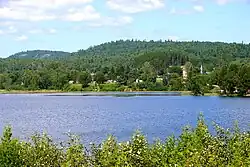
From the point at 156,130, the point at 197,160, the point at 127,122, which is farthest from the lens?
the point at 127,122

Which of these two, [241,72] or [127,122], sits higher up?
[241,72]

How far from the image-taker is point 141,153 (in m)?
22.8

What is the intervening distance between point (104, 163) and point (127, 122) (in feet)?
183

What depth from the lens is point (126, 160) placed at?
21.4 meters

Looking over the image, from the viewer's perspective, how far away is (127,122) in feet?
260

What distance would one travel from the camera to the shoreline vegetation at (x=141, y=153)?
2203 centimetres

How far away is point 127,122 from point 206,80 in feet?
369

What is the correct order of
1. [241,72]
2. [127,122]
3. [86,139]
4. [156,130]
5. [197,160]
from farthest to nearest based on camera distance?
[241,72]
[127,122]
[156,130]
[86,139]
[197,160]

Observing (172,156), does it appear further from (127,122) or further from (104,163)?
(127,122)

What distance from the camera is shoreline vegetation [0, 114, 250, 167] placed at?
22.0 m

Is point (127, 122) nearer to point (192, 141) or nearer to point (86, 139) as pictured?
point (86, 139)

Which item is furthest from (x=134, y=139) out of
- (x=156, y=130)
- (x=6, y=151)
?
(x=156, y=130)

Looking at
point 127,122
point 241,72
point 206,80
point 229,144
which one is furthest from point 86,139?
point 206,80

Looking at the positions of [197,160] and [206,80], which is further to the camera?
[206,80]
